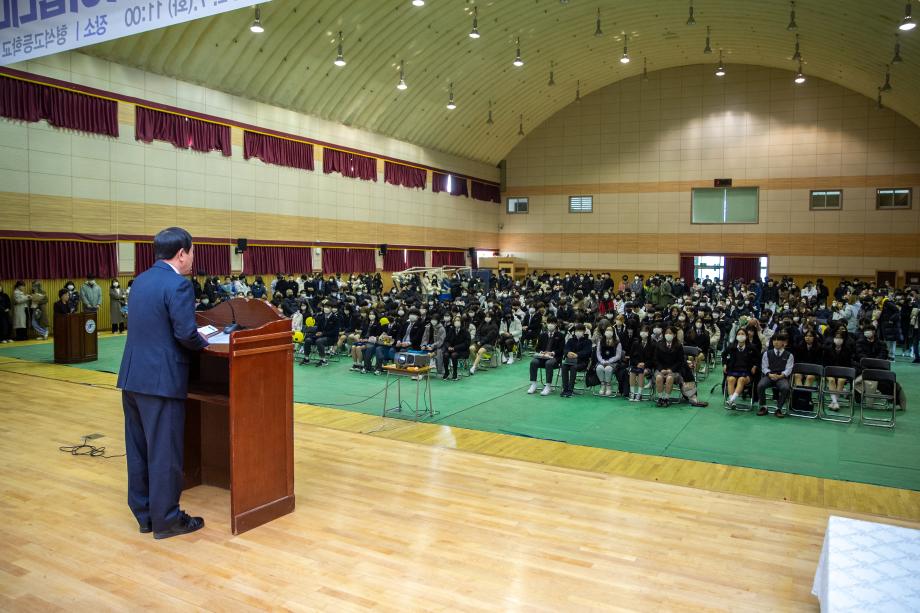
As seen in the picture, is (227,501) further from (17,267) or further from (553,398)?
(17,267)

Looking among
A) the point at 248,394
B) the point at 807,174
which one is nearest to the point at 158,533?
the point at 248,394

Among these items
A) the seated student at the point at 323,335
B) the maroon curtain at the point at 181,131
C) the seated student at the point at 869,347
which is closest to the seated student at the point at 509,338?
the seated student at the point at 323,335

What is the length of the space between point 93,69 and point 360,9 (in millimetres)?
7584

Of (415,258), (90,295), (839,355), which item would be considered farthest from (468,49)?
(839,355)

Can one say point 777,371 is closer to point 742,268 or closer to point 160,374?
point 160,374

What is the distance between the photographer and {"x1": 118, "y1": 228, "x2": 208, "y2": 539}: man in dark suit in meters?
3.86

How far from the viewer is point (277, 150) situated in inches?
904

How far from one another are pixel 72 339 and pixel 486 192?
25952mm

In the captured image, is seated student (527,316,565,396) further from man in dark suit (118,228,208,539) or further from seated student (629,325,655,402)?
man in dark suit (118,228,208,539)

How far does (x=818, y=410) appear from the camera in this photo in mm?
9180

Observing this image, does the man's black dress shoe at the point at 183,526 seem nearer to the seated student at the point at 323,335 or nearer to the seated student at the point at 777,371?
the seated student at the point at 777,371

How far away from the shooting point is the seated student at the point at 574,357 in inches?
412

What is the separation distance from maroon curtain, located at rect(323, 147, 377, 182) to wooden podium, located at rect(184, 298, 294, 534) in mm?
21260

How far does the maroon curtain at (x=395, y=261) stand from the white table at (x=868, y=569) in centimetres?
2574
